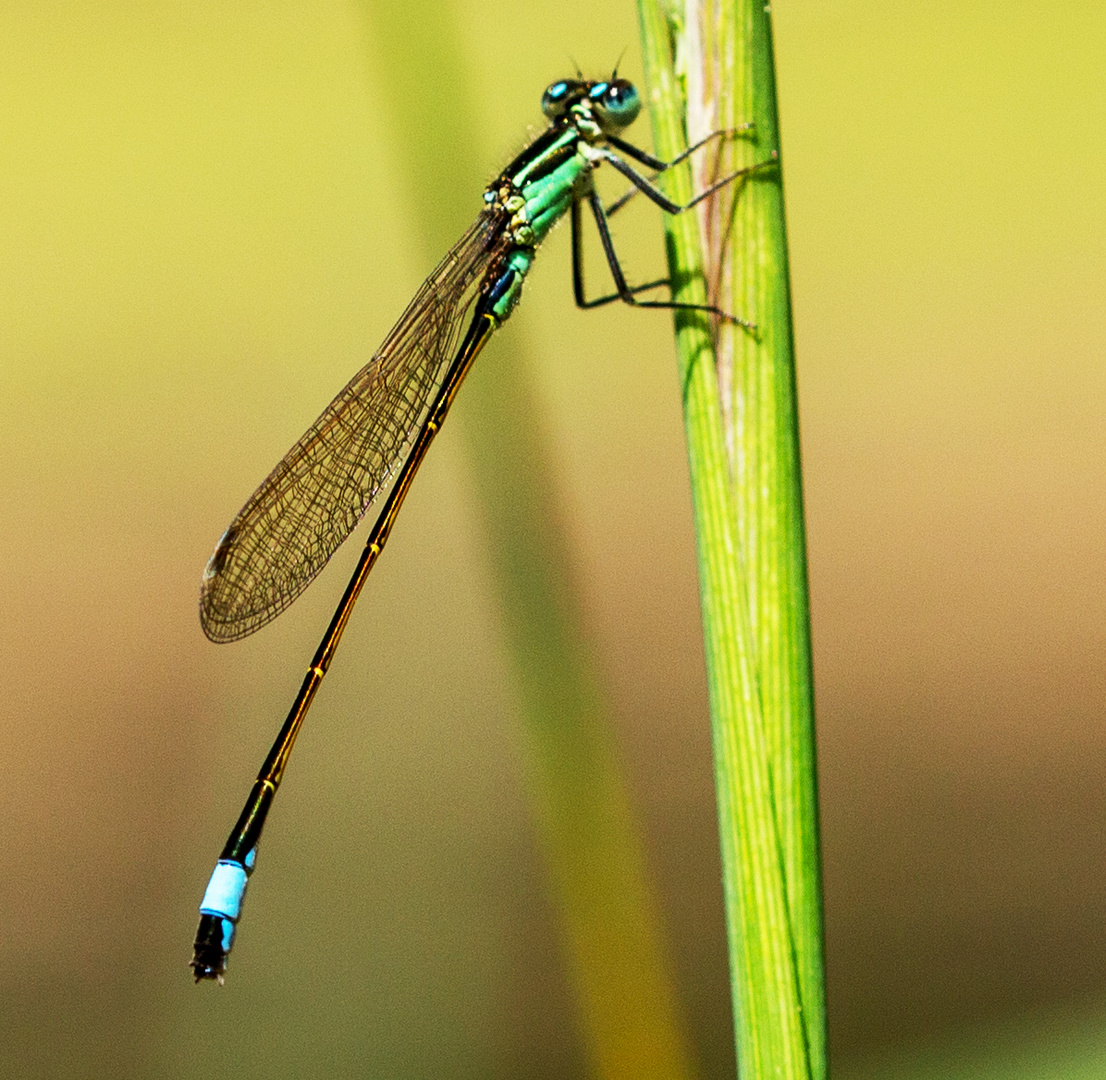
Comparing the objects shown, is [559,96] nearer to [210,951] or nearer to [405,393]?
[405,393]

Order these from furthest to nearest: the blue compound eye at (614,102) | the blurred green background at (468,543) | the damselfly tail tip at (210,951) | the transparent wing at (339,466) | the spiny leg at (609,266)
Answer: the blurred green background at (468,543) < the transparent wing at (339,466) < the blue compound eye at (614,102) < the spiny leg at (609,266) < the damselfly tail tip at (210,951)

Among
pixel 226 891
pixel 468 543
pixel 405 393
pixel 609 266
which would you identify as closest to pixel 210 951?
pixel 226 891

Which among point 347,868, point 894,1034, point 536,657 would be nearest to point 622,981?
A: point 894,1034

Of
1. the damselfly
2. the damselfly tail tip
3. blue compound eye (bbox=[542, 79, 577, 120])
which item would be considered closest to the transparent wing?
the damselfly

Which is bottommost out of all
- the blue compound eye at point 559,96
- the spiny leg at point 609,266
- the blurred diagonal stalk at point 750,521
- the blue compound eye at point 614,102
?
the blurred diagonal stalk at point 750,521

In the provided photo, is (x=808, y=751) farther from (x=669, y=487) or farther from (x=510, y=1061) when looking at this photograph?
(x=669, y=487)

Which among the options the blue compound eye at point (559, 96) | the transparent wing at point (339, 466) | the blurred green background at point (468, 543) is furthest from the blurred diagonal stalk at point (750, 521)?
the transparent wing at point (339, 466)

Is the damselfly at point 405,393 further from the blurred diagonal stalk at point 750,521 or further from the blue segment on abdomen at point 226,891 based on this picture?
the blurred diagonal stalk at point 750,521
